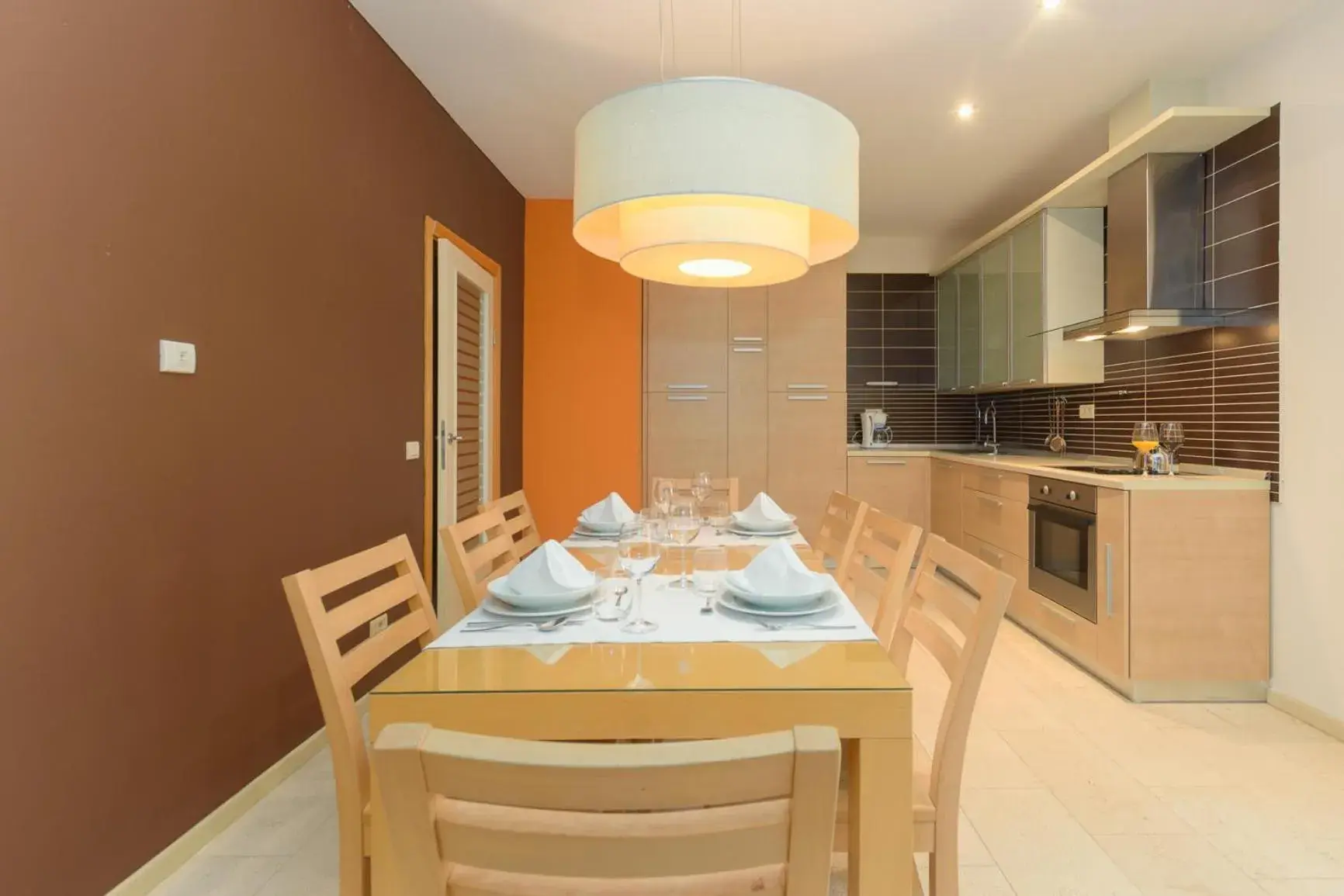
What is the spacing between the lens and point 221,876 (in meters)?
1.76

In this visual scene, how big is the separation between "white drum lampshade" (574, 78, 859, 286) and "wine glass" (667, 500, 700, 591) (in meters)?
0.67

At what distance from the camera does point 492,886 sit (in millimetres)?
591

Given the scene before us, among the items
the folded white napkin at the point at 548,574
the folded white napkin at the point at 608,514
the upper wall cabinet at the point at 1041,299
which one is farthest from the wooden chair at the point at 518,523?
the upper wall cabinet at the point at 1041,299

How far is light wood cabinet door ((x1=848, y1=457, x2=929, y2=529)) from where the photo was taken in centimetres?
498

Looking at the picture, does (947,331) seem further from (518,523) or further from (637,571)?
(637,571)

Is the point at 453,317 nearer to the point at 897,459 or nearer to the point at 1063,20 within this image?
the point at 1063,20

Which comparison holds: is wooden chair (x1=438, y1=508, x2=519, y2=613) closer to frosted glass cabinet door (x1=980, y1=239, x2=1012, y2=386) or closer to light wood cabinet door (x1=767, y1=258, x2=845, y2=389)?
light wood cabinet door (x1=767, y1=258, x2=845, y2=389)

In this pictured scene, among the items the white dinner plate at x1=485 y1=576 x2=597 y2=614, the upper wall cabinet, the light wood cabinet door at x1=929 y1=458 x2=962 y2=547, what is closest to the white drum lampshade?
the white dinner plate at x1=485 y1=576 x2=597 y2=614

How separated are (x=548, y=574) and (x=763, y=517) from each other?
113 centimetres

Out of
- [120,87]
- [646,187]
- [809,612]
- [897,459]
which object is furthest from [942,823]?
[897,459]

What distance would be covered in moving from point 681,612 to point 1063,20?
2655mm

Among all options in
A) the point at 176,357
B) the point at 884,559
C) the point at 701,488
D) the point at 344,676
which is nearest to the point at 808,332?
the point at 701,488

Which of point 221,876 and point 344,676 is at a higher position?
point 344,676

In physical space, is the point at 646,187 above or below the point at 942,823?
above
